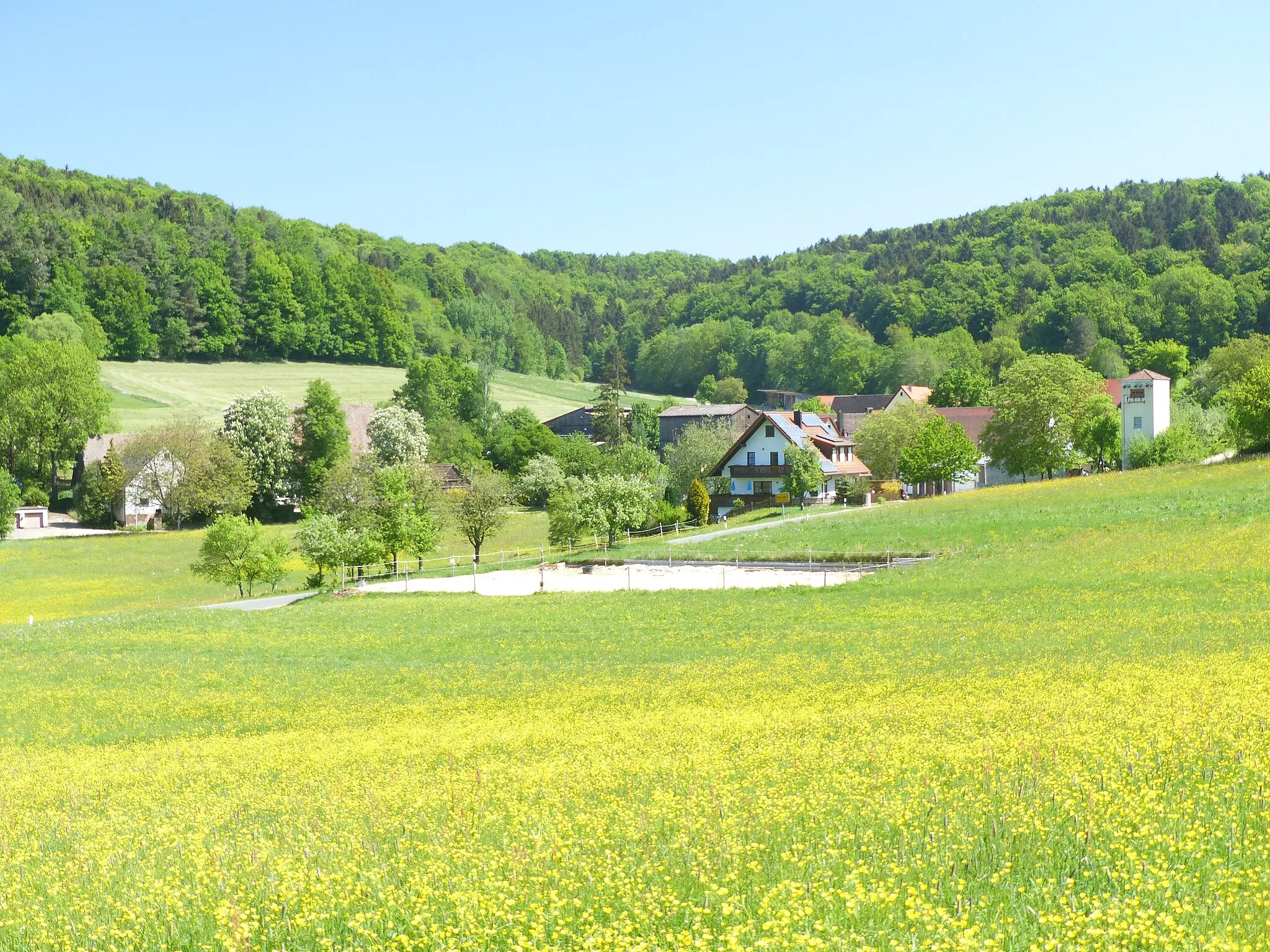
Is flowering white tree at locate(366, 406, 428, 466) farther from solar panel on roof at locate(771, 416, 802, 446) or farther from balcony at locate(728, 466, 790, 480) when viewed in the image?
solar panel on roof at locate(771, 416, 802, 446)

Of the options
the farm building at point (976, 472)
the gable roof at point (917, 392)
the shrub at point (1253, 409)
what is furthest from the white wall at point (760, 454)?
the gable roof at point (917, 392)

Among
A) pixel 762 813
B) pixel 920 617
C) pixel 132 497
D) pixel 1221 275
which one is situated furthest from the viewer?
pixel 1221 275

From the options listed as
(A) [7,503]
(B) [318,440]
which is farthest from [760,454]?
(A) [7,503]

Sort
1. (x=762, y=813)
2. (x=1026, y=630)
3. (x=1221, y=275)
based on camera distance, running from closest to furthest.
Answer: (x=762, y=813) < (x=1026, y=630) < (x=1221, y=275)

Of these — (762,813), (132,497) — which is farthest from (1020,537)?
(132,497)

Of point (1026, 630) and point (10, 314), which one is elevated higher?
point (10, 314)

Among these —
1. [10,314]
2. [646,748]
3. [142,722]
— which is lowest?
[142,722]

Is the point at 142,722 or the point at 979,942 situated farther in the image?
the point at 142,722

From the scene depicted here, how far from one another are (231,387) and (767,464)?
255 feet

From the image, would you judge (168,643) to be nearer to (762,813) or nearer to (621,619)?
(621,619)

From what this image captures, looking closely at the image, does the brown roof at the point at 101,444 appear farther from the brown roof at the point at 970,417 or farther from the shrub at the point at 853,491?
the brown roof at the point at 970,417

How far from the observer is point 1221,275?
597ft

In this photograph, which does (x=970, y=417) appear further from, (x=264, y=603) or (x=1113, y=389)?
(x=264, y=603)

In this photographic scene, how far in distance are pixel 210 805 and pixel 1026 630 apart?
20.8 metres
